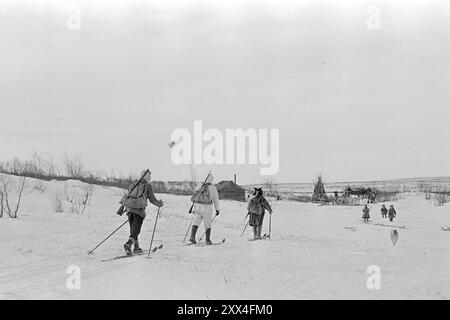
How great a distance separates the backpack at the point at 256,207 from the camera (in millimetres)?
12812

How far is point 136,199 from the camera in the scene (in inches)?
378

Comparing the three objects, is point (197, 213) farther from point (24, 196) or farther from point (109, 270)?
point (24, 196)

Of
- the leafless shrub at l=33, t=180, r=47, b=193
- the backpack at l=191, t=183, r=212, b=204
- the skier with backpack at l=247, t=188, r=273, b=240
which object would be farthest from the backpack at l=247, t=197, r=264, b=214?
the leafless shrub at l=33, t=180, r=47, b=193

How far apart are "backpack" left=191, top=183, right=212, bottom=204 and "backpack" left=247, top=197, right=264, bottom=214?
6.20 feet

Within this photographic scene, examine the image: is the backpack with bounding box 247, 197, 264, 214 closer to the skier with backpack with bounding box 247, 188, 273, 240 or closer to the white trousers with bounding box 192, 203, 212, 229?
the skier with backpack with bounding box 247, 188, 273, 240

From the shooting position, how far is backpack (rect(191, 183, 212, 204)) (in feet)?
36.8

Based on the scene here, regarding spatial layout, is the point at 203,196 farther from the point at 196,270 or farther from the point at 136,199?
the point at 196,270

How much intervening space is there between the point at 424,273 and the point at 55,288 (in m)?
5.19

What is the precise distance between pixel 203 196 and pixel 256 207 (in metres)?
2.12
